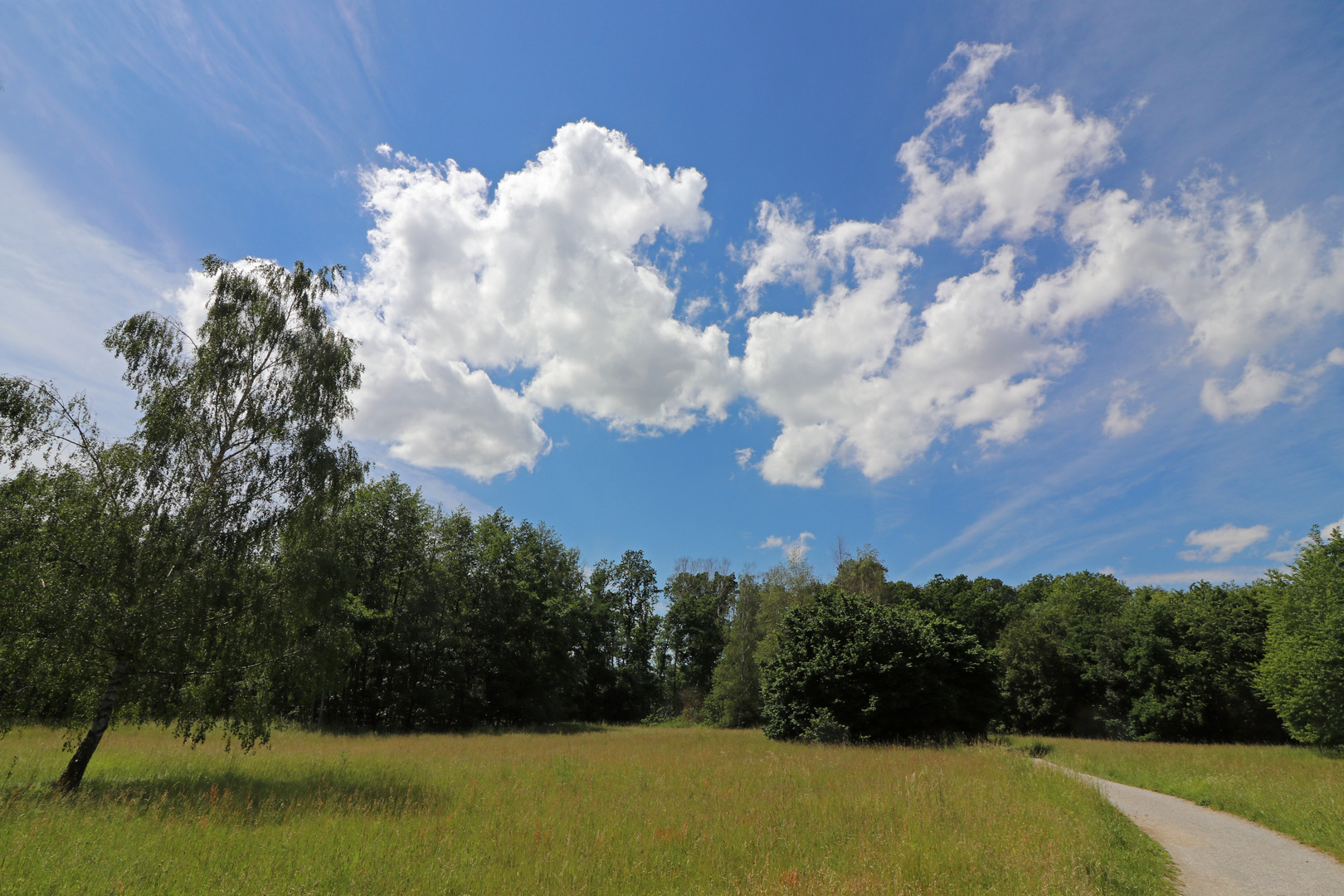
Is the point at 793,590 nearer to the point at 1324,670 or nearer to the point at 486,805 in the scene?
the point at 1324,670

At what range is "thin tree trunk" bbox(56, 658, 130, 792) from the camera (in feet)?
38.7

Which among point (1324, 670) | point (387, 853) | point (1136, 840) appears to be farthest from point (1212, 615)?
point (387, 853)

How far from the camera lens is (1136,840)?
9.30 m

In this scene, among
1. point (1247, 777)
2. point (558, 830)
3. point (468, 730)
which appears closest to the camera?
point (558, 830)

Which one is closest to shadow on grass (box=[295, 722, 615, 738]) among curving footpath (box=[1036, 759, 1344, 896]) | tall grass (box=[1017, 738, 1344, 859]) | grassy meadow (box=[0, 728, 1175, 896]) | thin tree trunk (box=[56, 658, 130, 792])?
grassy meadow (box=[0, 728, 1175, 896])

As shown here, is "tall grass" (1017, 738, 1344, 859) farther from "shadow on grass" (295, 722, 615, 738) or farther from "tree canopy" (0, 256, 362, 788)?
"shadow on grass" (295, 722, 615, 738)

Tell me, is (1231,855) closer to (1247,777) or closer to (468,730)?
(1247,777)

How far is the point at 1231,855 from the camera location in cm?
912

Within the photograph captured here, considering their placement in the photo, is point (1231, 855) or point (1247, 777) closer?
point (1231, 855)

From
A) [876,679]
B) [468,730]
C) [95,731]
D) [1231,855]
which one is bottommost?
[468,730]

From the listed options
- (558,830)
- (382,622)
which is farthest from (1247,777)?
(382,622)

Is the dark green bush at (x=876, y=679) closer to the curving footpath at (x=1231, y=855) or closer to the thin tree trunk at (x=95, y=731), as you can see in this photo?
the curving footpath at (x=1231, y=855)

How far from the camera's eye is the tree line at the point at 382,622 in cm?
1214

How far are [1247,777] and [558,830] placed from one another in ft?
62.6
